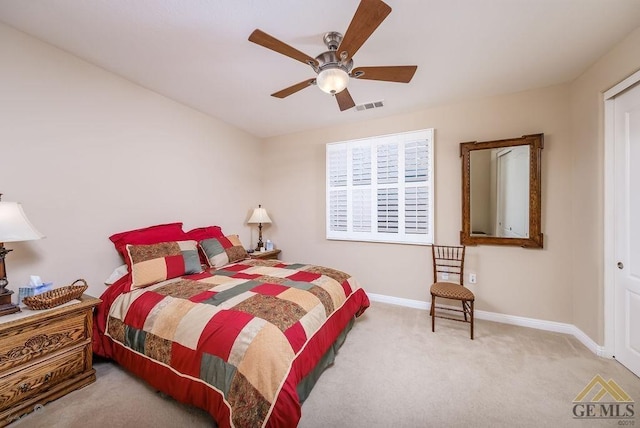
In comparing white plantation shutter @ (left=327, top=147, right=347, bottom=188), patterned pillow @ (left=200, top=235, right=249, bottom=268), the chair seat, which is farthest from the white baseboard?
patterned pillow @ (left=200, top=235, right=249, bottom=268)

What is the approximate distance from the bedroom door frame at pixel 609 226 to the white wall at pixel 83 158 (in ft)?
13.8

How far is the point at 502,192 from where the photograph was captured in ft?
9.20

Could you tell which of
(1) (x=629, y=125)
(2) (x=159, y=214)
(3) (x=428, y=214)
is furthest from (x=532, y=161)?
(2) (x=159, y=214)

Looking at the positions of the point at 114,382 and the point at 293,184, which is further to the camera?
the point at 293,184

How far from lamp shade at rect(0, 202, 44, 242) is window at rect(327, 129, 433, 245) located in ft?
9.78

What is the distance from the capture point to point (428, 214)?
3129 mm

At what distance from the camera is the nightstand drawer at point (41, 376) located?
146 centimetres

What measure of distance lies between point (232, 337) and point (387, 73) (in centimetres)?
203

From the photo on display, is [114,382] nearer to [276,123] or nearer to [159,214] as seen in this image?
[159,214]

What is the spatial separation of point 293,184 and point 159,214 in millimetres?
1967

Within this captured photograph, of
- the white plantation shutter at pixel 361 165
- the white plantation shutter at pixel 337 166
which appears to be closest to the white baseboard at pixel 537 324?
the white plantation shutter at pixel 361 165

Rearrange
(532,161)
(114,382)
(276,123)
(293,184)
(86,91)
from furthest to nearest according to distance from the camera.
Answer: (293,184) < (276,123) < (532,161) < (86,91) < (114,382)

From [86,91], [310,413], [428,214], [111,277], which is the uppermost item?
[86,91]

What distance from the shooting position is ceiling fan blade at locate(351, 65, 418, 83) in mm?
1701
